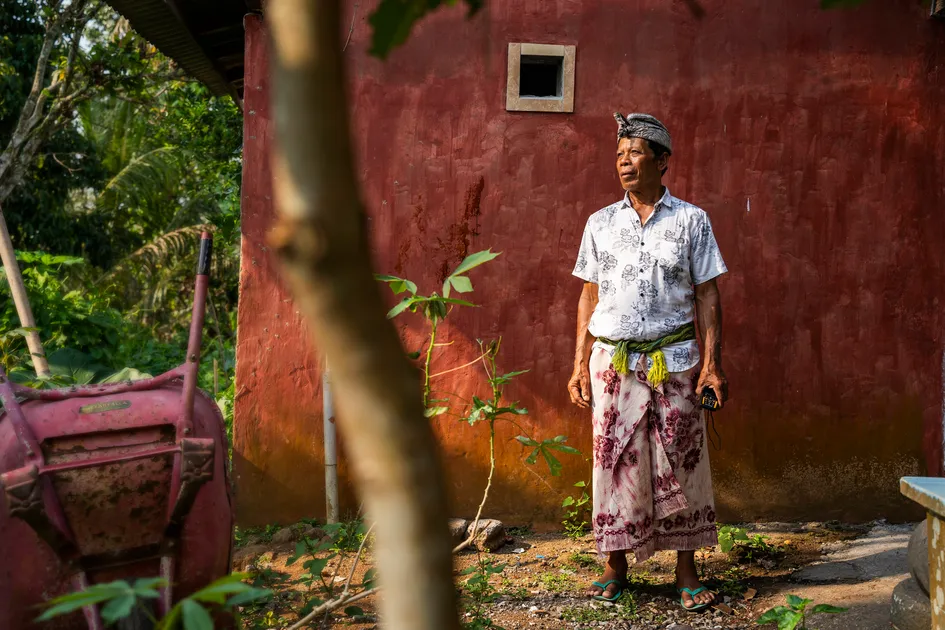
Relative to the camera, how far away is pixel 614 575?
138 inches

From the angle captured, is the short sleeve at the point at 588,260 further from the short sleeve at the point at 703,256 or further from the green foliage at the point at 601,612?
the green foliage at the point at 601,612

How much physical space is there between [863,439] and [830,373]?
0.36 meters

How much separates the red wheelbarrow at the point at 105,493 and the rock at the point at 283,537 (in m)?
1.74

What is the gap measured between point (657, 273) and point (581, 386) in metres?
0.54

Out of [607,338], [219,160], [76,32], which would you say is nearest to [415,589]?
[607,338]

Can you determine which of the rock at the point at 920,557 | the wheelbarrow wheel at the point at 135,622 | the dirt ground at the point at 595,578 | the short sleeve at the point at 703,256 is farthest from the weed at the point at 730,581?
the wheelbarrow wheel at the point at 135,622

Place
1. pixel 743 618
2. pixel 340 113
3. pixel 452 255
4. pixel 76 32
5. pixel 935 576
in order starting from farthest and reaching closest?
pixel 76 32, pixel 452 255, pixel 743 618, pixel 935 576, pixel 340 113

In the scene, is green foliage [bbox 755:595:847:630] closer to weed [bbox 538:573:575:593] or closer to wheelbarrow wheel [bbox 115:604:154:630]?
weed [bbox 538:573:575:593]

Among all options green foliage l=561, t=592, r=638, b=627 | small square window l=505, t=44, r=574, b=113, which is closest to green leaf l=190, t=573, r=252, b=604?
green foliage l=561, t=592, r=638, b=627

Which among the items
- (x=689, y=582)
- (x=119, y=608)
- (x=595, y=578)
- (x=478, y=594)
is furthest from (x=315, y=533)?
(x=119, y=608)

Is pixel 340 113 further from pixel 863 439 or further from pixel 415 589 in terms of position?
pixel 863 439

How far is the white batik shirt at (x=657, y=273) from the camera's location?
3.42 m

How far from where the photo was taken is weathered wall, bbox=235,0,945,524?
432 cm

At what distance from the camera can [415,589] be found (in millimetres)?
669
